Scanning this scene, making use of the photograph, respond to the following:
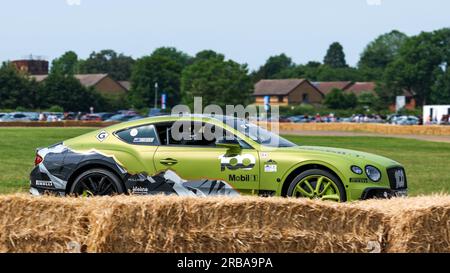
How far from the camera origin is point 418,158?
25516mm

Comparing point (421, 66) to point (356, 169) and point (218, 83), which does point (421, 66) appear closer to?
point (218, 83)

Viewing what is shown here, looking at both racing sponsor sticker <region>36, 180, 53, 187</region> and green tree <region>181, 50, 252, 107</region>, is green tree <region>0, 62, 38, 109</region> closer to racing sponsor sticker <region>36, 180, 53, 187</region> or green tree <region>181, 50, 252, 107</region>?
green tree <region>181, 50, 252, 107</region>

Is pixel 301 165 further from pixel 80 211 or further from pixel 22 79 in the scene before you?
pixel 22 79

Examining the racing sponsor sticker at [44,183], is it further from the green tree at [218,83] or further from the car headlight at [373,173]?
the green tree at [218,83]

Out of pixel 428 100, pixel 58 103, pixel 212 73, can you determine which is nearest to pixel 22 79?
pixel 58 103

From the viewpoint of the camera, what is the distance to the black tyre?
33.3 ft

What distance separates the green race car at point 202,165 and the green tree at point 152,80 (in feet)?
395

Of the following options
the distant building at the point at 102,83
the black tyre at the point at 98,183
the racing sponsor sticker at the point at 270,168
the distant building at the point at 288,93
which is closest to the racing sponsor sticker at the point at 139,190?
the black tyre at the point at 98,183

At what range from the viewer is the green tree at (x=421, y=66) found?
5202 inches

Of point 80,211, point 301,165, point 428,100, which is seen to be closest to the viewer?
point 80,211

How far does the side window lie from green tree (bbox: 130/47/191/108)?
120330 millimetres

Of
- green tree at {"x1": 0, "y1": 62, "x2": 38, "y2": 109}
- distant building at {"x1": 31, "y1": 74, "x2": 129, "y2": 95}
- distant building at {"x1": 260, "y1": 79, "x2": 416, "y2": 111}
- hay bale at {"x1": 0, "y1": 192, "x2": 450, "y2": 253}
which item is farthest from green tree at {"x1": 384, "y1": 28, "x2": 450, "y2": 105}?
hay bale at {"x1": 0, "y1": 192, "x2": 450, "y2": 253}
